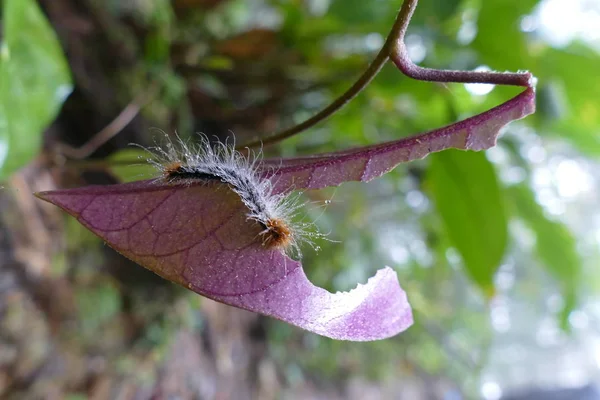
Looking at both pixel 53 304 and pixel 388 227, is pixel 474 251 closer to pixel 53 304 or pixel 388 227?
pixel 53 304

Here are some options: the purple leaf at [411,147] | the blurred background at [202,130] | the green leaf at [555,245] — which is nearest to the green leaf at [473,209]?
the blurred background at [202,130]

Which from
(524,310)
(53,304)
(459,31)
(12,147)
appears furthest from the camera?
(524,310)

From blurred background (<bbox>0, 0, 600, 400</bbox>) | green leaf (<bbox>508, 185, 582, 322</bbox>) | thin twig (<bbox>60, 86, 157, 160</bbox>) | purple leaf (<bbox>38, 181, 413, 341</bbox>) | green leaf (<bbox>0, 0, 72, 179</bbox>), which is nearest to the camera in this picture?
purple leaf (<bbox>38, 181, 413, 341</bbox>)

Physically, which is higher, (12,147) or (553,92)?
(553,92)

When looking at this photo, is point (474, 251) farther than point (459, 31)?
No

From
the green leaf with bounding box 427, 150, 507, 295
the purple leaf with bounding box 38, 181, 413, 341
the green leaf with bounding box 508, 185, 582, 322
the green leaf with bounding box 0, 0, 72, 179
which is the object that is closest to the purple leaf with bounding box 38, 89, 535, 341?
the purple leaf with bounding box 38, 181, 413, 341

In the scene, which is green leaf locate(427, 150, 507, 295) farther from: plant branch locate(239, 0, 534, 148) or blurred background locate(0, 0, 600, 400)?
plant branch locate(239, 0, 534, 148)

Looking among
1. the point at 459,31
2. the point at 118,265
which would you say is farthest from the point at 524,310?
the point at 118,265
